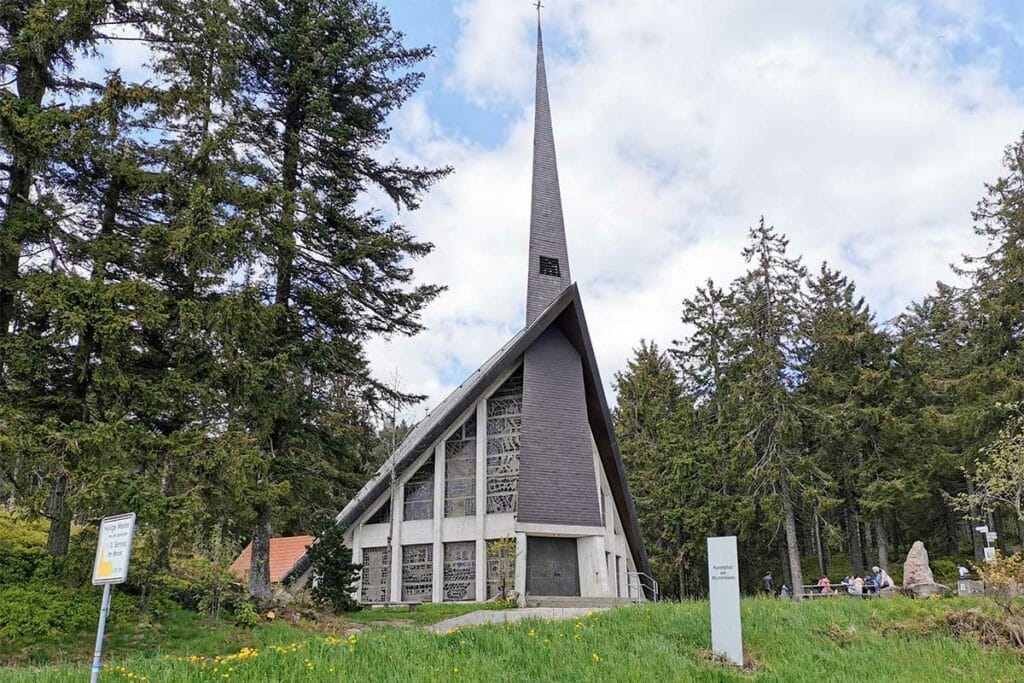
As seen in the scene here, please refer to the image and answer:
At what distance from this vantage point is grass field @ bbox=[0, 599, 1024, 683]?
606cm

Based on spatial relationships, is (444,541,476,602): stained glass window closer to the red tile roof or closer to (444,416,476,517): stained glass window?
(444,416,476,517): stained glass window

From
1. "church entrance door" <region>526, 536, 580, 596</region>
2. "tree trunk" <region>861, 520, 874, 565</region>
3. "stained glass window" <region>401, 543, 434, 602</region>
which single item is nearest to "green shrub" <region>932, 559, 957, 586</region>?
"tree trunk" <region>861, 520, 874, 565</region>

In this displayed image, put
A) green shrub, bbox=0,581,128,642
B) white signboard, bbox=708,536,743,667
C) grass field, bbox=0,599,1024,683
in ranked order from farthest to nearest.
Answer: green shrub, bbox=0,581,128,642
white signboard, bbox=708,536,743,667
grass field, bbox=0,599,1024,683

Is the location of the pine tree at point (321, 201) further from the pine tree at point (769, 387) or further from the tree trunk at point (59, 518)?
the pine tree at point (769, 387)

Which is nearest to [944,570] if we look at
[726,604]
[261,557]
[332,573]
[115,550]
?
[332,573]

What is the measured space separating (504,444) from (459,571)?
3272mm

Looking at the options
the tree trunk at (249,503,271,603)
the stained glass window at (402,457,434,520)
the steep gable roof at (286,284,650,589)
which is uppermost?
the steep gable roof at (286,284,650,589)

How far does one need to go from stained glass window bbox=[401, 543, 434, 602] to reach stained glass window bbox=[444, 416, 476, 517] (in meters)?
1.14

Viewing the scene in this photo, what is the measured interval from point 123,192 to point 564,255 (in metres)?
12.4

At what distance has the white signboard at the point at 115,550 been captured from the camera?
5297 mm

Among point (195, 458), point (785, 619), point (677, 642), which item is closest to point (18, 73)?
point (195, 458)

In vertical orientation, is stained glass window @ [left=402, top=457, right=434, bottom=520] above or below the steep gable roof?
below

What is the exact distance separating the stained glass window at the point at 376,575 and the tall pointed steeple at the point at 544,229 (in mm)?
7158

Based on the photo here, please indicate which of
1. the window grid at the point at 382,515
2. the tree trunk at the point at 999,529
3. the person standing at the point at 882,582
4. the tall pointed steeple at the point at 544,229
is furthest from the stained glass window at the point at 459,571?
the tree trunk at the point at 999,529
